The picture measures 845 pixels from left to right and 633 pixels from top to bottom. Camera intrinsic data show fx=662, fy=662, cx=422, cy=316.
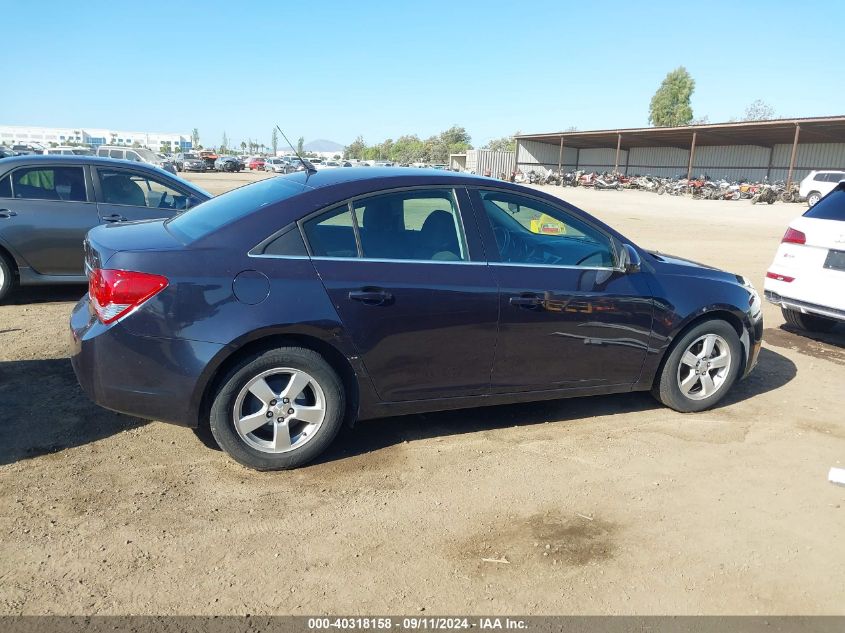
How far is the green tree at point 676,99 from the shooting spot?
282ft

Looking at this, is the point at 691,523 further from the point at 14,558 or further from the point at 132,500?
the point at 14,558

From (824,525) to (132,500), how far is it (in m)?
3.59

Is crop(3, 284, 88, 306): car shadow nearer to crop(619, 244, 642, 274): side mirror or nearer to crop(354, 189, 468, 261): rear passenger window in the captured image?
crop(354, 189, 468, 261): rear passenger window

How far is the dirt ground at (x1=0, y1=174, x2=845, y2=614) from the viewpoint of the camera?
9.14ft

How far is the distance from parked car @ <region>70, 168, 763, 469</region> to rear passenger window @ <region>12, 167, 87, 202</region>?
3660 mm

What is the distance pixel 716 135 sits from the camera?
157ft

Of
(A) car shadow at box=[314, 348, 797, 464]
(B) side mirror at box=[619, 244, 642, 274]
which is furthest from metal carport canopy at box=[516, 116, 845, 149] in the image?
(B) side mirror at box=[619, 244, 642, 274]

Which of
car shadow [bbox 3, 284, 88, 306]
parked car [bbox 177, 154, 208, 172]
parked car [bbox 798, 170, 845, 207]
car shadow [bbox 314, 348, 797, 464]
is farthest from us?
parked car [bbox 177, 154, 208, 172]

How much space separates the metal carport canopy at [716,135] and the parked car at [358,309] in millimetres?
37306

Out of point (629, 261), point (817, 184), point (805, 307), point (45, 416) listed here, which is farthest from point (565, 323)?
point (817, 184)

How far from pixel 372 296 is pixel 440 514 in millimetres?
1228

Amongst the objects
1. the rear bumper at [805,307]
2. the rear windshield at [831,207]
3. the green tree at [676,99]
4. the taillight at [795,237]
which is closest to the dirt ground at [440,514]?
the rear bumper at [805,307]

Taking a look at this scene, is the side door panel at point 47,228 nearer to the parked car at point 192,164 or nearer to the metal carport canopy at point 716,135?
the metal carport canopy at point 716,135

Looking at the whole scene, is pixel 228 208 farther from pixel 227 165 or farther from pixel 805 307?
pixel 227 165
